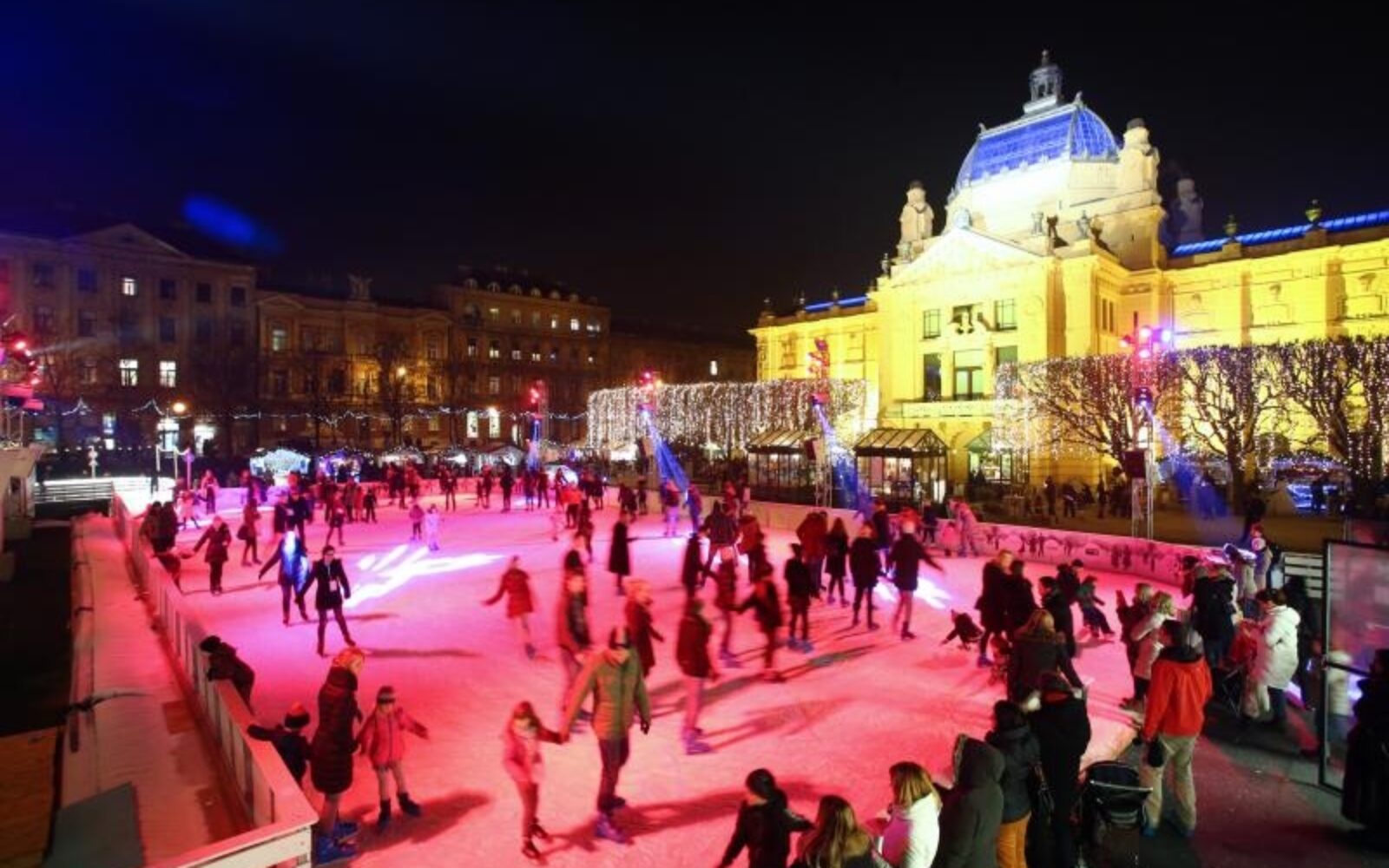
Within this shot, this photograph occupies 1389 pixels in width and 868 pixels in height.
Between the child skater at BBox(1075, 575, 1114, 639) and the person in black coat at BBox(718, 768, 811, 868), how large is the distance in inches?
331

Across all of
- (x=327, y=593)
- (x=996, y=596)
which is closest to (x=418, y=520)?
(x=327, y=593)

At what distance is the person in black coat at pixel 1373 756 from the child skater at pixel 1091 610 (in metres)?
5.32

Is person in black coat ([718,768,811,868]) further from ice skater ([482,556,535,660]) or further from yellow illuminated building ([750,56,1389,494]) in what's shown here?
yellow illuminated building ([750,56,1389,494])

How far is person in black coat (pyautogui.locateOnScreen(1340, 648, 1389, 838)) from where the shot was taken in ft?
18.2

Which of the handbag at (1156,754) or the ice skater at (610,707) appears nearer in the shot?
the handbag at (1156,754)

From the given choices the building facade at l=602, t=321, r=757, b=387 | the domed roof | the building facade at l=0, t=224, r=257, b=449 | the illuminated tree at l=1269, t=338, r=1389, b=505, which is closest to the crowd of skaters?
the illuminated tree at l=1269, t=338, r=1389, b=505

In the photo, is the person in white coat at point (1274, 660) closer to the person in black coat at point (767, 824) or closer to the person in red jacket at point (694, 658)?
the person in red jacket at point (694, 658)

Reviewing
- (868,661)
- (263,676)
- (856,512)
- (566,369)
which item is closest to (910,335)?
(856,512)

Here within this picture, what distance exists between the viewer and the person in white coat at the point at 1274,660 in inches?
305

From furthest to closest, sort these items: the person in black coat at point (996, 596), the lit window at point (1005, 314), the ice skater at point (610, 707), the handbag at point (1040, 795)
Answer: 1. the lit window at point (1005, 314)
2. the person in black coat at point (996, 596)
3. the ice skater at point (610, 707)
4. the handbag at point (1040, 795)

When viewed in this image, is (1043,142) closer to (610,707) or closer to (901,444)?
(901,444)

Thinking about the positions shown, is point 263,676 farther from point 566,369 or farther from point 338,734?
point 566,369

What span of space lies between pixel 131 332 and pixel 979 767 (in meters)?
60.2

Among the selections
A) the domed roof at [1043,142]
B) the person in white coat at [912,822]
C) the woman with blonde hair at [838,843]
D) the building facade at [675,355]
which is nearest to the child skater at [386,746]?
the woman with blonde hair at [838,843]
